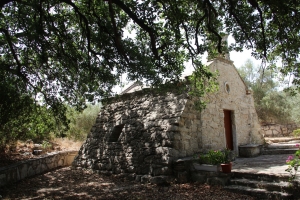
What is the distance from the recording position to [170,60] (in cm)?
657

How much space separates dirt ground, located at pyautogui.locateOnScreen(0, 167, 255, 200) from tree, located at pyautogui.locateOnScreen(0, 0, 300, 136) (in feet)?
7.84

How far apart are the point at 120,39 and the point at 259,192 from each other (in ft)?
16.0

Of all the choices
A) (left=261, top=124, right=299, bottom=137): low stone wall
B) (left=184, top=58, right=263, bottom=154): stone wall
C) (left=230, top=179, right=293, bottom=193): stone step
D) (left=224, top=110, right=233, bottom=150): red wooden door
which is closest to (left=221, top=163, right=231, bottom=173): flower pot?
(left=230, top=179, right=293, bottom=193): stone step

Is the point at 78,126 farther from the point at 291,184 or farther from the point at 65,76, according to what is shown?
the point at 291,184

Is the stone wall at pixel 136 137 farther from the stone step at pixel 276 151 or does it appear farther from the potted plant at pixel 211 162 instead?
the stone step at pixel 276 151

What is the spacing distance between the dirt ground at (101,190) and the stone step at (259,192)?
0.15 metres

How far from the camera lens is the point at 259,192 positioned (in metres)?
5.12

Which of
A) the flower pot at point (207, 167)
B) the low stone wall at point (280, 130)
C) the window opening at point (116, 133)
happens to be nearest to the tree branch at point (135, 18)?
the flower pot at point (207, 167)

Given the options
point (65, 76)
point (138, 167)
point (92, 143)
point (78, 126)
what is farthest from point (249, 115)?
point (78, 126)

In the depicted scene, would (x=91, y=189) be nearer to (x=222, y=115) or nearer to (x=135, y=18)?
(x=135, y=18)

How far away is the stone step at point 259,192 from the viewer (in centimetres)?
481

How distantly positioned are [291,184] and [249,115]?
635cm

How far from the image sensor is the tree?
588 centimetres

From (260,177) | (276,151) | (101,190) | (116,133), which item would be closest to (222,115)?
(276,151)
